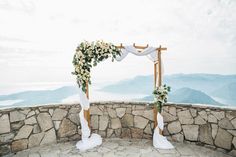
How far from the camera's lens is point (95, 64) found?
14.8 ft

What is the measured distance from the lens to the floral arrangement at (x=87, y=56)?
4371 millimetres

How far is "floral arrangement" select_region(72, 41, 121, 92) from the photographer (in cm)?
437

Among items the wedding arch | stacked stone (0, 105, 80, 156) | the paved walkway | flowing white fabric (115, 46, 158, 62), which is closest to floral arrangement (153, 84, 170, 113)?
the wedding arch

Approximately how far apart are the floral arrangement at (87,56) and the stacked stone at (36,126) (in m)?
0.85

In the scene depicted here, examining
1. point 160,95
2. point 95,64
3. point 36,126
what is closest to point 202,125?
point 160,95

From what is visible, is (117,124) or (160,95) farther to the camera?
(117,124)

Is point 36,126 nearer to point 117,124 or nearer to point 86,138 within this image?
point 86,138

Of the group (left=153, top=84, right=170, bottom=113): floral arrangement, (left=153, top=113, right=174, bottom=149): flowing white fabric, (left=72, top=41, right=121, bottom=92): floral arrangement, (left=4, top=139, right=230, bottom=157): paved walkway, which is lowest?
(left=4, top=139, right=230, bottom=157): paved walkway

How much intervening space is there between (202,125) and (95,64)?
2.63 m

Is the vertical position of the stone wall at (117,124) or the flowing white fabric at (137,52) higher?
the flowing white fabric at (137,52)

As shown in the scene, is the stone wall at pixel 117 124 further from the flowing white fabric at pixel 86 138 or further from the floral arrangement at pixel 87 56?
the floral arrangement at pixel 87 56

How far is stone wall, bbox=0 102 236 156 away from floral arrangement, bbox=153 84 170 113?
33 centimetres

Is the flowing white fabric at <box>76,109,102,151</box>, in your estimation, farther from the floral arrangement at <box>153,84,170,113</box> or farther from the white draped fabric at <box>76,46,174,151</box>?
the floral arrangement at <box>153,84,170,113</box>

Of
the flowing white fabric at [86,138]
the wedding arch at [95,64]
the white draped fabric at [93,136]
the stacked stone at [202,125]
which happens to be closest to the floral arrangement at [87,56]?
the wedding arch at [95,64]
